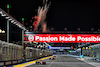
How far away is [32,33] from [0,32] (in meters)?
10.2

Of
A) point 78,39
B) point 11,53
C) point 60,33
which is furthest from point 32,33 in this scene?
point 11,53

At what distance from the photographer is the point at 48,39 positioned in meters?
67.7

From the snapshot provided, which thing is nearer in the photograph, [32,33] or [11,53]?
[11,53]

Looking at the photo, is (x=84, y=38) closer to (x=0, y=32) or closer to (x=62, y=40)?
(x=62, y=40)

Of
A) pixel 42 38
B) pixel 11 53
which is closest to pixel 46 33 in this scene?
pixel 42 38

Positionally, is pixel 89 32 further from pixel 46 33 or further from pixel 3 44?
pixel 3 44

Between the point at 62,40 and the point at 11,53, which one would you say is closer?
the point at 11,53

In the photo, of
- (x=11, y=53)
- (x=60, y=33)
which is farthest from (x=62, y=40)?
(x=11, y=53)

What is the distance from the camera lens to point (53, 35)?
68.0 metres

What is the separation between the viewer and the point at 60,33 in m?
69.2

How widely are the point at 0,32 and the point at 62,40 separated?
20.0 metres

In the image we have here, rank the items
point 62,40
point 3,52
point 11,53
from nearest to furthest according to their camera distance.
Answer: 1. point 3,52
2. point 11,53
3. point 62,40

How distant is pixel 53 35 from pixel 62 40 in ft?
10.7

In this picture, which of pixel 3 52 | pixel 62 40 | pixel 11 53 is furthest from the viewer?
pixel 62 40
